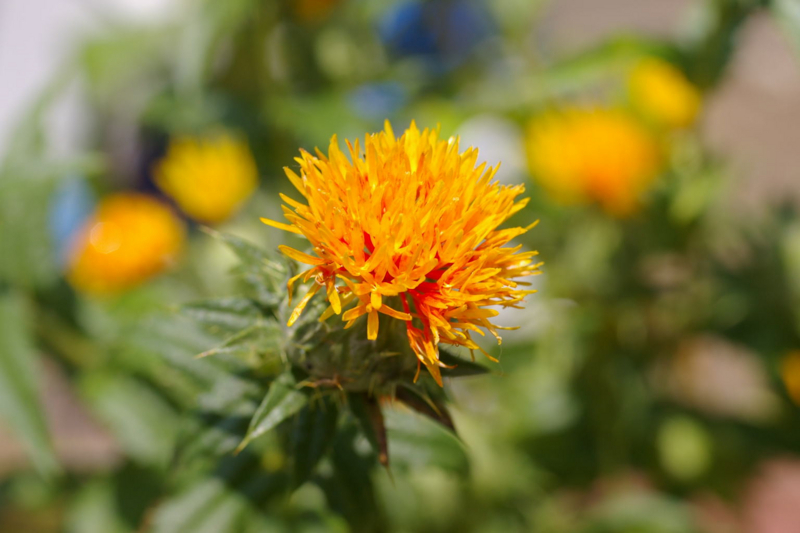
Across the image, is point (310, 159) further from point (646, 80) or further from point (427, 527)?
point (646, 80)

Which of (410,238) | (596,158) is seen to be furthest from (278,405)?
(596,158)

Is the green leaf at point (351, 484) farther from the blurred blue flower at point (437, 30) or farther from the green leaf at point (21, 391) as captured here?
the blurred blue flower at point (437, 30)

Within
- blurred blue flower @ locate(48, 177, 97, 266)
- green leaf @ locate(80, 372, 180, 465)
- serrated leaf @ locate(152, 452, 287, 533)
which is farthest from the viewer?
blurred blue flower @ locate(48, 177, 97, 266)

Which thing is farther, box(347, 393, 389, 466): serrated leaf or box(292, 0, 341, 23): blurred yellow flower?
box(292, 0, 341, 23): blurred yellow flower

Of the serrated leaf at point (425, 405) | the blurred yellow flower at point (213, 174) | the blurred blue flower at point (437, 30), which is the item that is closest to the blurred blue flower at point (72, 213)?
the blurred yellow flower at point (213, 174)

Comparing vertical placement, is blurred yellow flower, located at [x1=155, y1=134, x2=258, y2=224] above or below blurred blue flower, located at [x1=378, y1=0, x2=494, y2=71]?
below

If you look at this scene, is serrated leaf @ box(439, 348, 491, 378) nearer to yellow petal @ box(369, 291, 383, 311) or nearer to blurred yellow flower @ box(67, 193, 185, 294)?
yellow petal @ box(369, 291, 383, 311)

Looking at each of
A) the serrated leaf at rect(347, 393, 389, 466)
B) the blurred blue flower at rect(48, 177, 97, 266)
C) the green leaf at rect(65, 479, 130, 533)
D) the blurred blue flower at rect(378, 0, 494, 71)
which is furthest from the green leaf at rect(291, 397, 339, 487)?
the blurred blue flower at rect(48, 177, 97, 266)
